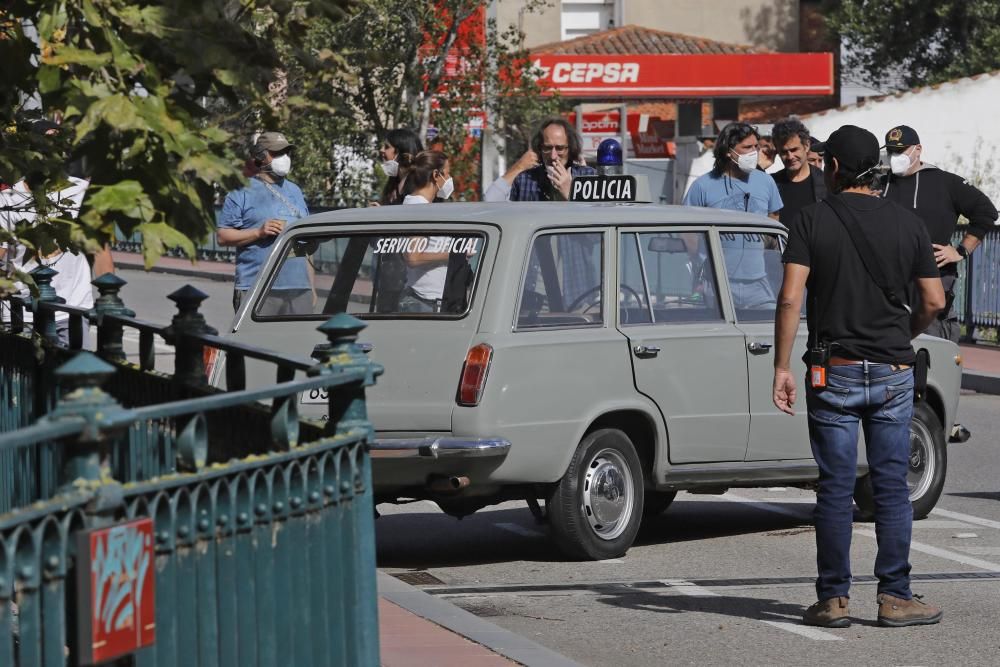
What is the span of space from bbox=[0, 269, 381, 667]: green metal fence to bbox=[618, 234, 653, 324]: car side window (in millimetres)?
3725

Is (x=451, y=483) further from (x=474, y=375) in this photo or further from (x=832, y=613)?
(x=832, y=613)

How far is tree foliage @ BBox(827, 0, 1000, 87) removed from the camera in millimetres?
50219

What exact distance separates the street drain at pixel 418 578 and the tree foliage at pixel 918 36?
43.6 metres

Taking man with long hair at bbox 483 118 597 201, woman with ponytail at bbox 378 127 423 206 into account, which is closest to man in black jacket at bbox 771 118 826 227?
man with long hair at bbox 483 118 597 201

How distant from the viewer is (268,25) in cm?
483

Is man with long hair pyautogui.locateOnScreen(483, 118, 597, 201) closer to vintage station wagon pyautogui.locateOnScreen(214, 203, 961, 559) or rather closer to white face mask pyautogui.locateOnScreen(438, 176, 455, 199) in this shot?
white face mask pyautogui.locateOnScreen(438, 176, 455, 199)

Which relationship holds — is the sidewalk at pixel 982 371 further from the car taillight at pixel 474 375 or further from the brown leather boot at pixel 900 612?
the brown leather boot at pixel 900 612

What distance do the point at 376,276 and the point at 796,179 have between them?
179 inches

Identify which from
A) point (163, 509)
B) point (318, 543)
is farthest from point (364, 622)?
point (163, 509)

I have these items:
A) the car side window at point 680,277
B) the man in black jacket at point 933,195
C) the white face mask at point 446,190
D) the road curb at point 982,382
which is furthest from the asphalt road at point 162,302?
the car side window at point 680,277

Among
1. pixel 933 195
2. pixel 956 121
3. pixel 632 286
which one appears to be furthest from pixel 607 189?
pixel 956 121

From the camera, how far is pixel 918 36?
52.7 metres

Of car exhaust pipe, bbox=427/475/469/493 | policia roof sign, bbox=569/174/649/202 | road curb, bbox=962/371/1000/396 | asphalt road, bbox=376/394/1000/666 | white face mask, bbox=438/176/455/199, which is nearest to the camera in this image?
asphalt road, bbox=376/394/1000/666

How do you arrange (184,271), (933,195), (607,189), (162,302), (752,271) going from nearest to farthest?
(752,271) < (607,189) < (933,195) < (162,302) < (184,271)
